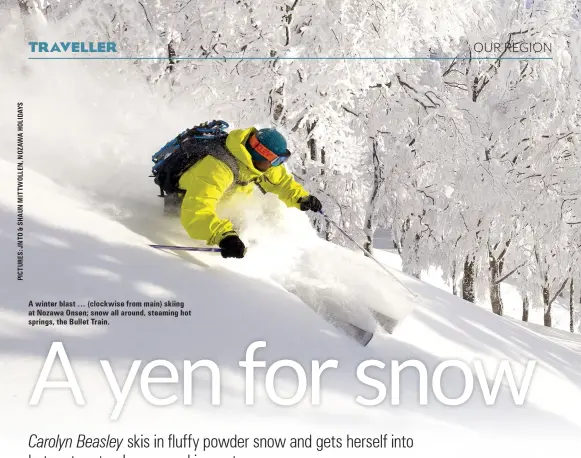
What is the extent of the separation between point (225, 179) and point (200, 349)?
929mm

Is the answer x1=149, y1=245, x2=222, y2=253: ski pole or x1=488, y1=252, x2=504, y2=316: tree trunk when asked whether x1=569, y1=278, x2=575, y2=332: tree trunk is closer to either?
x1=488, y1=252, x2=504, y2=316: tree trunk

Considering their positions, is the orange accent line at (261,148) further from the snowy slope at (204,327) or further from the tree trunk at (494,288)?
the tree trunk at (494,288)

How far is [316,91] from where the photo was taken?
473cm

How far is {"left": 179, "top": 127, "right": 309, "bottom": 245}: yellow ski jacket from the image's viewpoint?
2.40 metres

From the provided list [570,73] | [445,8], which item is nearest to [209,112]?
[445,8]

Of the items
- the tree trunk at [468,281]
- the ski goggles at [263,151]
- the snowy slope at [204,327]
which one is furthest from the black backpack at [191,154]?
the tree trunk at [468,281]

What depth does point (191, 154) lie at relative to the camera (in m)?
2.70

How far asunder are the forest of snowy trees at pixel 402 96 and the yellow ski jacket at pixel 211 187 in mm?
2117

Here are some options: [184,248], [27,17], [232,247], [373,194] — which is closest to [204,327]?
[232,247]

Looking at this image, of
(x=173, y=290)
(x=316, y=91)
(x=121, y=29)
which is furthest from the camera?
(x=121, y=29)

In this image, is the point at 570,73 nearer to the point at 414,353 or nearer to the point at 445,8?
the point at 445,8

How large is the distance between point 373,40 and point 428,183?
3554 millimetres

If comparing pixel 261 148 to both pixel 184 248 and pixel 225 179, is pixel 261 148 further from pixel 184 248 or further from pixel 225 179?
pixel 184 248

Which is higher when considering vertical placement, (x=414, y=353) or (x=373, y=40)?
(x=373, y=40)
